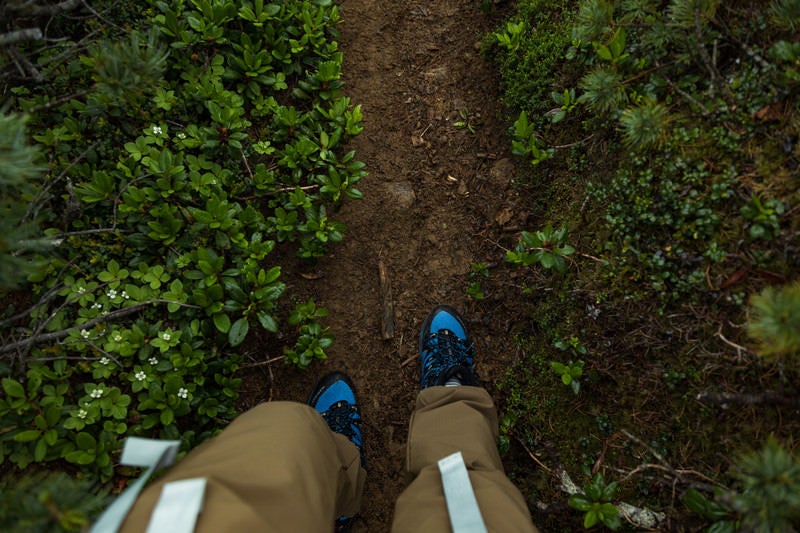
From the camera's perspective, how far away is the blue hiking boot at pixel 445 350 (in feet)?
10.5

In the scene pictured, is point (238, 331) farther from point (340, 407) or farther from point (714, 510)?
point (714, 510)

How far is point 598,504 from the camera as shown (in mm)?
2375

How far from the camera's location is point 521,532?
213 cm

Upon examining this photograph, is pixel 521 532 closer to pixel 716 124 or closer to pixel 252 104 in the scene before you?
pixel 716 124

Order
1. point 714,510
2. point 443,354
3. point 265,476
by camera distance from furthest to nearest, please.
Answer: point 443,354 → point 714,510 → point 265,476

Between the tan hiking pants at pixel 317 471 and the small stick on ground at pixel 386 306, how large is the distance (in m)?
0.70

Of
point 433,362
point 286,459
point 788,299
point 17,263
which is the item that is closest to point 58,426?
point 17,263

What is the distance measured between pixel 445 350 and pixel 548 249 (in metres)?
1.05

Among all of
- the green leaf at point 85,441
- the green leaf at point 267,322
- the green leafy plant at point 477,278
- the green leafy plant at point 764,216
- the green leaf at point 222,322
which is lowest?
the green leaf at point 85,441

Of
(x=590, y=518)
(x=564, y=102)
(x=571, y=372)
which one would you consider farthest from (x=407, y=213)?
(x=590, y=518)

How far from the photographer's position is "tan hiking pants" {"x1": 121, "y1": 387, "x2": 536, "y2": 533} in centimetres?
180

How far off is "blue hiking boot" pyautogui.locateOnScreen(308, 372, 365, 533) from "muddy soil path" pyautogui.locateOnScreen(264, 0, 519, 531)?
10 centimetres

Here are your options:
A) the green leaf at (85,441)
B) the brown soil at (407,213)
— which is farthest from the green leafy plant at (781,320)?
the green leaf at (85,441)

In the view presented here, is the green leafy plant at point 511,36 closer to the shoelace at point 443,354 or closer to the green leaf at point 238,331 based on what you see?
the shoelace at point 443,354
